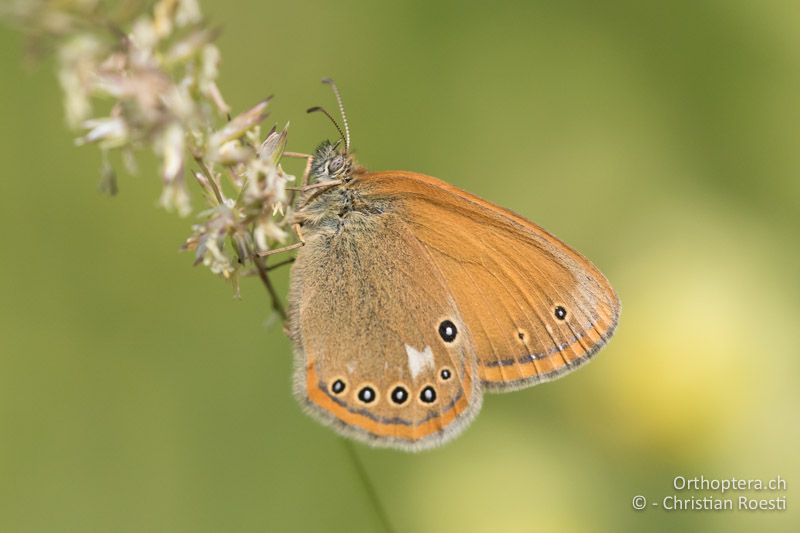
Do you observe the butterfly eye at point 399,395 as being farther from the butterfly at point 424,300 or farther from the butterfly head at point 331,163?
the butterfly head at point 331,163

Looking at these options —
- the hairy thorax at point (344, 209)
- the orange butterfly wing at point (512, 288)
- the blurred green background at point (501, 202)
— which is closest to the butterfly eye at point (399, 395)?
the orange butterfly wing at point (512, 288)

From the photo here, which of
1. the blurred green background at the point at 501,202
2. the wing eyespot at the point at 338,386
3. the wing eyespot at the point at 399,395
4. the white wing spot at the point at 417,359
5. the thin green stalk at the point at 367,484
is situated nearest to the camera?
the thin green stalk at the point at 367,484

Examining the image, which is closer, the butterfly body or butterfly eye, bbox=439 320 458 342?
the butterfly body

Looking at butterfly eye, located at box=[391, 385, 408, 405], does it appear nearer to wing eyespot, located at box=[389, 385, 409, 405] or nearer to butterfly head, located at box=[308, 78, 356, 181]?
wing eyespot, located at box=[389, 385, 409, 405]

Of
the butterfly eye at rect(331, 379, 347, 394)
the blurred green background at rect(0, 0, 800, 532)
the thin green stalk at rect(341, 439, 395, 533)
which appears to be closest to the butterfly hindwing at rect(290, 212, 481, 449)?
the butterfly eye at rect(331, 379, 347, 394)

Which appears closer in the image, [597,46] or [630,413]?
[630,413]

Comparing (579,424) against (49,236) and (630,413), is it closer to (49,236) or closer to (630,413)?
(630,413)

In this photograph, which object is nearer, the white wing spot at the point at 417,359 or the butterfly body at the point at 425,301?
the butterfly body at the point at 425,301

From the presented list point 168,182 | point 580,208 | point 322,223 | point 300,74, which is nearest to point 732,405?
point 580,208
